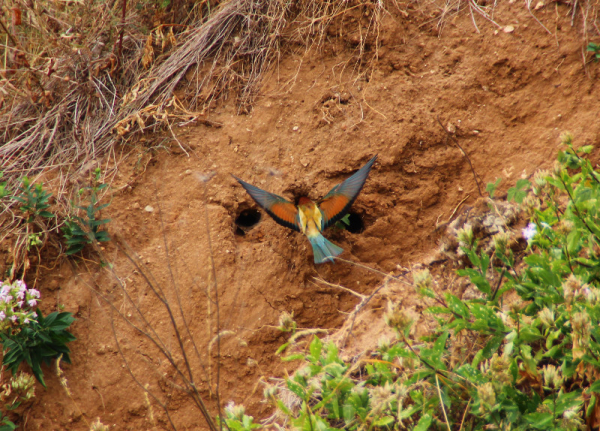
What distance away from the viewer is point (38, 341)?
9.30 feet

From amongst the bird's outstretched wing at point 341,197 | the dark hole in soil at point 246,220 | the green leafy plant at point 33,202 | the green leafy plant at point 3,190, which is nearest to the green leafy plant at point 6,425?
the green leafy plant at point 33,202

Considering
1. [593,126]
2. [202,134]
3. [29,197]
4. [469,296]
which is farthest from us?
[202,134]

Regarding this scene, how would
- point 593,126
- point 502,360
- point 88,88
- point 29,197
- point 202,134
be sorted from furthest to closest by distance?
point 88,88 < point 202,134 < point 29,197 < point 593,126 < point 502,360

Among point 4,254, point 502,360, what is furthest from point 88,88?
point 502,360

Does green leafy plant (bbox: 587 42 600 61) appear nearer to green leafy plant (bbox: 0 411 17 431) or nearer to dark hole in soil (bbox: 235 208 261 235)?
dark hole in soil (bbox: 235 208 261 235)

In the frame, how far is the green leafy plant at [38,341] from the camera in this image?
279cm

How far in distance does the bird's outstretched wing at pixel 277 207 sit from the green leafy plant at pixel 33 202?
125 centimetres

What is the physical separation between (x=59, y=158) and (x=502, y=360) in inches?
126

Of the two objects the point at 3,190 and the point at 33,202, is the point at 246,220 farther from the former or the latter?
the point at 3,190

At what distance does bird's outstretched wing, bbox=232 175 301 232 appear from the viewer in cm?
308

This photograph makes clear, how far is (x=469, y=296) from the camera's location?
245 centimetres

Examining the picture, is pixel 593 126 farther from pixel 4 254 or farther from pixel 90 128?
pixel 4 254

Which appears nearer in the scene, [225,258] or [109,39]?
[225,258]

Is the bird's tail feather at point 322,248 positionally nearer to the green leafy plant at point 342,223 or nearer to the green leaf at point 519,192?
the green leafy plant at point 342,223
